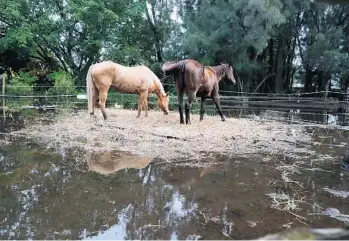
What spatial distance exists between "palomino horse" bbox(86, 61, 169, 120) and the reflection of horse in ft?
9.90

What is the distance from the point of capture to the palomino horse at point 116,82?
25.4 ft

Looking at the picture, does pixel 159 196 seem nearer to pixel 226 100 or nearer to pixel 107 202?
pixel 107 202

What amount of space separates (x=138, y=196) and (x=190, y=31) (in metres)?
15.8

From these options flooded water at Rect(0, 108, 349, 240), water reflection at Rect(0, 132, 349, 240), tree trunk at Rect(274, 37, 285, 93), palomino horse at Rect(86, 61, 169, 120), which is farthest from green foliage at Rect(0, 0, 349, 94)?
water reflection at Rect(0, 132, 349, 240)

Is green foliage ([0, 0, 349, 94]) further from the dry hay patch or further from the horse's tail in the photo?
the dry hay patch

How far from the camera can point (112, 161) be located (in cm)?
448

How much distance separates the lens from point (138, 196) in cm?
328

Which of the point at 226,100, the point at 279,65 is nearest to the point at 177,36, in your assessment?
the point at 226,100

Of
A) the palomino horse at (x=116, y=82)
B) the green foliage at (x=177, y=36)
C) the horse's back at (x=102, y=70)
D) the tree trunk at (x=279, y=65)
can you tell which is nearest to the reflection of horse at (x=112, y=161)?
the palomino horse at (x=116, y=82)

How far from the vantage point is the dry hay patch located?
5.24m

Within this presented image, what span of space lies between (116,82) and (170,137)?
112 inches

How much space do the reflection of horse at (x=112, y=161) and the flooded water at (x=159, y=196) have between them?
0.04ft

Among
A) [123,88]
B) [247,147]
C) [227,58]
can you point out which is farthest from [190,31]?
[247,147]

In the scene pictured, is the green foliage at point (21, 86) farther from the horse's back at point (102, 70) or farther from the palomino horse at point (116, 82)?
the horse's back at point (102, 70)
